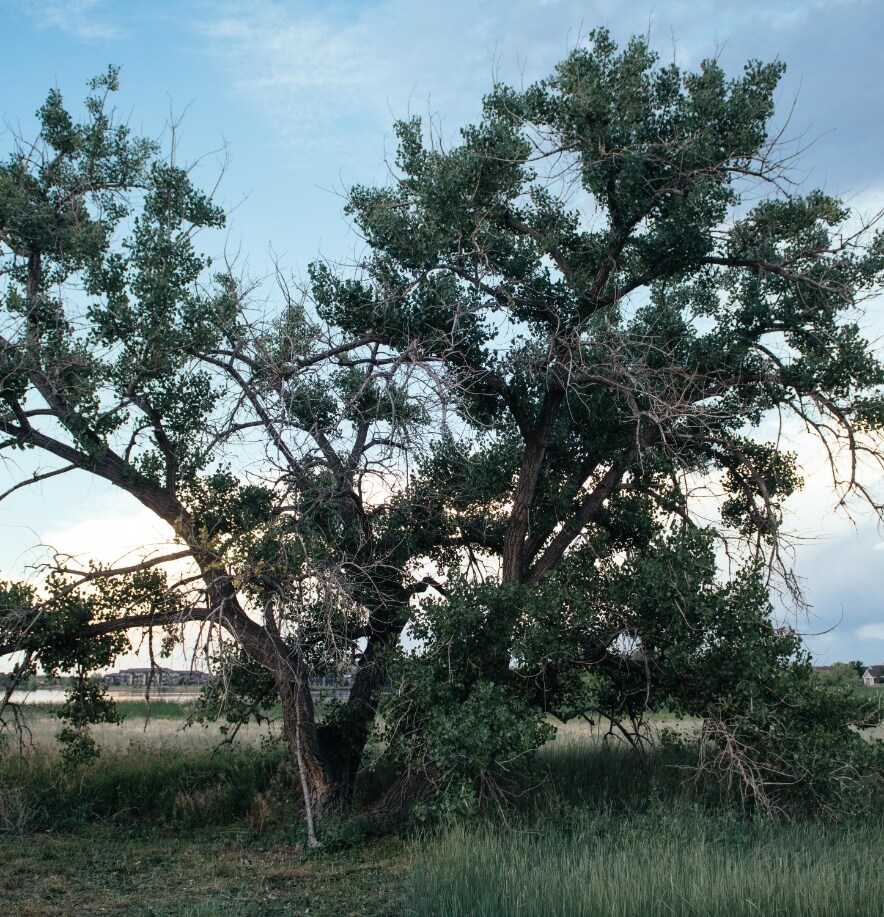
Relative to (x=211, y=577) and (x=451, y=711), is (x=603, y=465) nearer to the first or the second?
(x=451, y=711)

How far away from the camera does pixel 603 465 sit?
1554 cm

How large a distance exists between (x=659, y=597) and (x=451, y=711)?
9.50 feet

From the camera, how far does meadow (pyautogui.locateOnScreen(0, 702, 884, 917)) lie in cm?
819

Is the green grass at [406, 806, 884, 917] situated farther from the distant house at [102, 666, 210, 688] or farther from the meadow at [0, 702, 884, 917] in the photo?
the distant house at [102, 666, 210, 688]

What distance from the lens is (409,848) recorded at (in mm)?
11375

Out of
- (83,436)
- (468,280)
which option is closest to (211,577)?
(83,436)

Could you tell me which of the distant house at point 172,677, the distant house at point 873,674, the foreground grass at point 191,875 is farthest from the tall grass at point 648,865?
the distant house at point 873,674

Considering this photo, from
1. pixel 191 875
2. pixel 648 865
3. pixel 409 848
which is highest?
pixel 648 865

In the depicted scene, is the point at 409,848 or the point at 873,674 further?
the point at 873,674

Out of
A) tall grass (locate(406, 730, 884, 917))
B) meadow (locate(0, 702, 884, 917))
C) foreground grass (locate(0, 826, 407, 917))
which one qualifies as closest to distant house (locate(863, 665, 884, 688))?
meadow (locate(0, 702, 884, 917))

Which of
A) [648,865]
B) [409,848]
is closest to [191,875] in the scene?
[409,848]

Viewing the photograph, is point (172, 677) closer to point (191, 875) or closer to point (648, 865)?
point (191, 875)

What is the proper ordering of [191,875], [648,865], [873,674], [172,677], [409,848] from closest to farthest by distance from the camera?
[648,865]
[191,875]
[409,848]
[172,677]
[873,674]

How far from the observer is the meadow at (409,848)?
26.9ft
